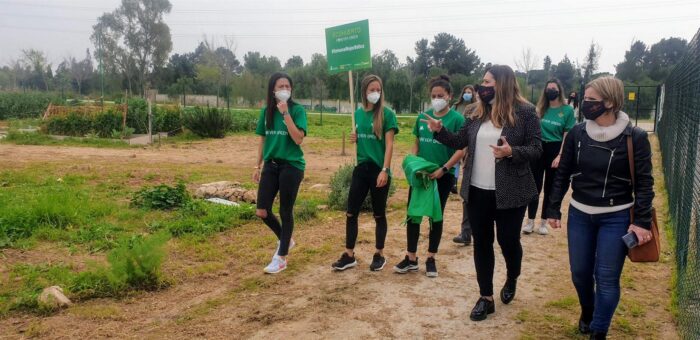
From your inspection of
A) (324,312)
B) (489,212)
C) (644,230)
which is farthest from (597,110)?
(324,312)

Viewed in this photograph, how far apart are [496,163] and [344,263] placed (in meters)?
1.96

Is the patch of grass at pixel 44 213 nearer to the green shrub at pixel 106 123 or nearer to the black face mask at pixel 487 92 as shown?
the black face mask at pixel 487 92

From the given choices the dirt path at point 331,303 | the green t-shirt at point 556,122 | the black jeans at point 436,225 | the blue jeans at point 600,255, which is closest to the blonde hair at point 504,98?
the blue jeans at point 600,255

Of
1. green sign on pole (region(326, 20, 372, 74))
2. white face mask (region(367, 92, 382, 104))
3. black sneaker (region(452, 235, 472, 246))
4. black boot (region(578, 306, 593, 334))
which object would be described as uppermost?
green sign on pole (region(326, 20, 372, 74))

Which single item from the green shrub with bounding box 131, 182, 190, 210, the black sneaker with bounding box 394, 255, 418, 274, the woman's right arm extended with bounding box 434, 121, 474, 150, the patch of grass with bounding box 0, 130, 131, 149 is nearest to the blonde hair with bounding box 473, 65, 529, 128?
the woman's right arm extended with bounding box 434, 121, 474, 150

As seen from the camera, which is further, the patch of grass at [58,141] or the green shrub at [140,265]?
the patch of grass at [58,141]

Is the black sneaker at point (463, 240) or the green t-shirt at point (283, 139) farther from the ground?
the green t-shirt at point (283, 139)

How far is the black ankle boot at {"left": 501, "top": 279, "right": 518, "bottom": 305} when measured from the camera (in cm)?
402

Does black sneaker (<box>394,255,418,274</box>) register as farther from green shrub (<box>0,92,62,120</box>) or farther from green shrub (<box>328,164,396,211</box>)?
green shrub (<box>0,92,62,120</box>)

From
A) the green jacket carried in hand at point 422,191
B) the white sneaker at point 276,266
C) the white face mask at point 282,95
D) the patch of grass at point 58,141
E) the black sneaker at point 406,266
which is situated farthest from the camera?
the patch of grass at point 58,141

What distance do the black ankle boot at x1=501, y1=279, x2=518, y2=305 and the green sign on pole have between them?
123 inches

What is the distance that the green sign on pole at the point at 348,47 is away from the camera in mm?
6044

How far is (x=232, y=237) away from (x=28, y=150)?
1249 cm

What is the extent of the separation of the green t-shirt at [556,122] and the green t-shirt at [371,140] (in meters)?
2.19
